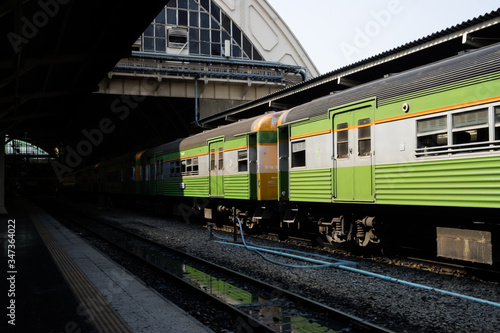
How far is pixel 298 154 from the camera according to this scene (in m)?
12.2

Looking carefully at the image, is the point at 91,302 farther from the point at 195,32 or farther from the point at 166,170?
the point at 195,32

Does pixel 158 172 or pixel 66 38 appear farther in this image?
pixel 158 172

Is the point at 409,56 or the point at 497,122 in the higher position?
the point at 409,56

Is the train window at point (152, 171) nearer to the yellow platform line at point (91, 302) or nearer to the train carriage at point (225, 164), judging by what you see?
the train carriage at point (225, 164)

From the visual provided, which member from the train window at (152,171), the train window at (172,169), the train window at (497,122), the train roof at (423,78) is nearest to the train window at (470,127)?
the train window at (497,122)

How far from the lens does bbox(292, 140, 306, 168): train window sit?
39.1 feet

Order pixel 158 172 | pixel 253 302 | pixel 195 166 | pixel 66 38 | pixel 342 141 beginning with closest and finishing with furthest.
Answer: pixel 253 302
pixel 342 141
pixel 66 38
pixel 195 166
pixel 158 172

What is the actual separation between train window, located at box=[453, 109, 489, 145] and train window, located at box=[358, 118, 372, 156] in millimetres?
2063

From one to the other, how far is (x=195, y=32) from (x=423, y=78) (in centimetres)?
3769

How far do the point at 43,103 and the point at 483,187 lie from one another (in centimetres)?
1660
